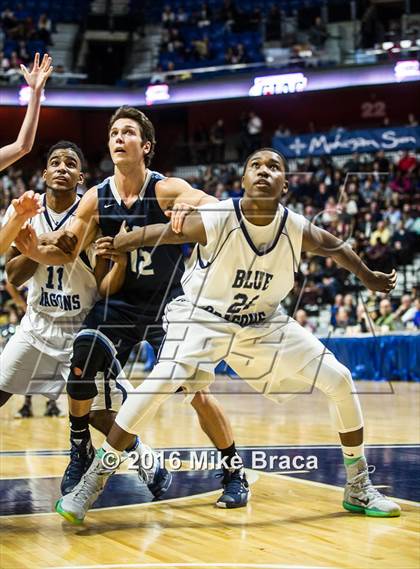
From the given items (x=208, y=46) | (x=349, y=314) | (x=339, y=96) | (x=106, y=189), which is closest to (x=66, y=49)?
(x=208, y=46)

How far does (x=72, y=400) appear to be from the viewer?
231 inches

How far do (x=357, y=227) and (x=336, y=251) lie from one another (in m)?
13.1

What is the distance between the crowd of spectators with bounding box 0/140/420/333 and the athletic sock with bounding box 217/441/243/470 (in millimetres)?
9270

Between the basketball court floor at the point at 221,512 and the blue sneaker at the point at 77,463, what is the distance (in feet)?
0.60

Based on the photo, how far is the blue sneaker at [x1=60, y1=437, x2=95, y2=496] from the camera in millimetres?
5814

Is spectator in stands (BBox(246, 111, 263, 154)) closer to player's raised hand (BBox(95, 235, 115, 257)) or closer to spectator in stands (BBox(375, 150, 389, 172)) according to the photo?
spectator in stands (BBox(375, 150, 389, 172))

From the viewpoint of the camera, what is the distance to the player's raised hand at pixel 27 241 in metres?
5.48

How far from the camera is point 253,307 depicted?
5.44m

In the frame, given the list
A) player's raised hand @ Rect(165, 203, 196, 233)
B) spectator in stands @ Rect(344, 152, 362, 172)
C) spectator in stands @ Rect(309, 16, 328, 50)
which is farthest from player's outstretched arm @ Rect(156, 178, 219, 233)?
spectator in stands @ Rect(309, 16, 328, 50)

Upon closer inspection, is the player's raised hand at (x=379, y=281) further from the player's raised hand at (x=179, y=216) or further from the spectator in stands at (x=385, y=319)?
the spectator in stands at (x=385, y=319)

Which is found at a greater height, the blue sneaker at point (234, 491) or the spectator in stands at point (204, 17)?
the spectator in stands at point (204, 17)

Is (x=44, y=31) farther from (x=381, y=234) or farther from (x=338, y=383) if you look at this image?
(x=338, y=383)

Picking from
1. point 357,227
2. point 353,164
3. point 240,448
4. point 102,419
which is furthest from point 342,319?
point 102,419

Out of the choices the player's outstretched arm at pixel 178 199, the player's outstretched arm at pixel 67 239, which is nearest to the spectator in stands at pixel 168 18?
the player's outstretched arm at pixel 178 199
